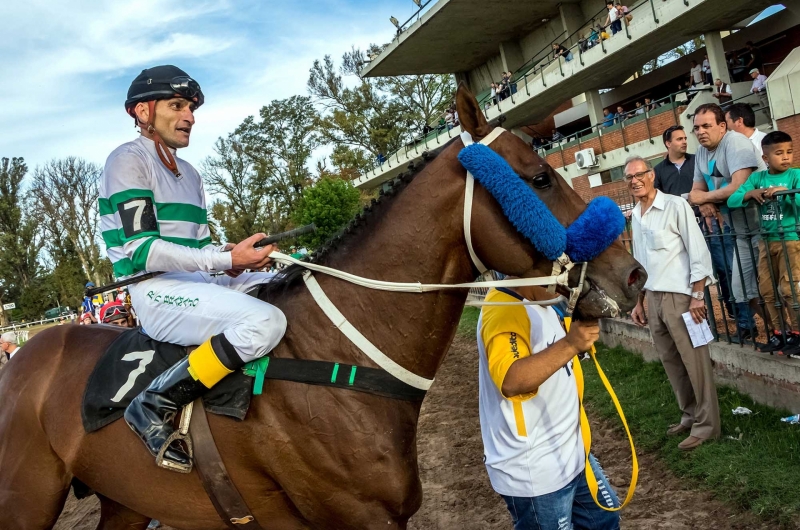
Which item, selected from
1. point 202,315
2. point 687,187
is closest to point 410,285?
point 202,315

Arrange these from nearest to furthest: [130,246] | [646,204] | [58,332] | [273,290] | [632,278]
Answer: [632,278] → [130,246] → [273,290] → [58,332] → [646,204]

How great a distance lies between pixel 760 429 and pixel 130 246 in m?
4.54

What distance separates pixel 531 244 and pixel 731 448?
3.11 metres

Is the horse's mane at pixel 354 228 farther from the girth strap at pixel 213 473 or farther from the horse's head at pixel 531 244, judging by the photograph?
the girth strap at pixel 213 473

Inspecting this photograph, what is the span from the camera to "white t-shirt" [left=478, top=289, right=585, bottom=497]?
8.19ft

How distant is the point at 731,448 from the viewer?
4.36 meters

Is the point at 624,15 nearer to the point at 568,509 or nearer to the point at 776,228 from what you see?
the point at 776,228

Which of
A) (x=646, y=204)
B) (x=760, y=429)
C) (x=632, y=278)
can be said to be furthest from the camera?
(x=646, y=204)

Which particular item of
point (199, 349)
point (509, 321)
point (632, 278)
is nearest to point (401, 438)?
point (509, 321)

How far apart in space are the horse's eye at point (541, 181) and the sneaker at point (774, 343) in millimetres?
3615

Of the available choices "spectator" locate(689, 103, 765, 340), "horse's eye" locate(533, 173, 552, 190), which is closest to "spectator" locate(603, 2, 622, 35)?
"spectator" locate(689, 103, 765, 340)

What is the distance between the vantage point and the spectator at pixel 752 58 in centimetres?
1903

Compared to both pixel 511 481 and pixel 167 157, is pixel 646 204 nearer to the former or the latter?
pixel 511 481

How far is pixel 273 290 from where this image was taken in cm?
298
